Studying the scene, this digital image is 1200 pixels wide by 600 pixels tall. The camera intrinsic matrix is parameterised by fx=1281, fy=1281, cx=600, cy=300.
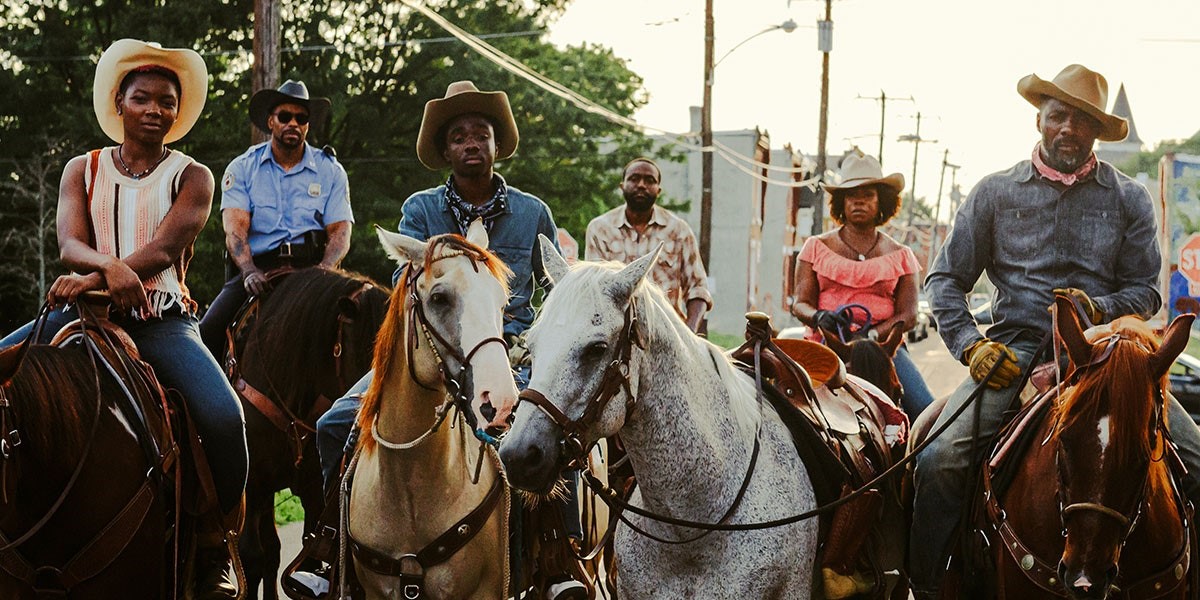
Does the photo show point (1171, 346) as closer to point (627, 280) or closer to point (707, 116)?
point (627, 280)

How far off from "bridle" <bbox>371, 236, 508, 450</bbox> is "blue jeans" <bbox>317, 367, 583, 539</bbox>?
20.2 inches

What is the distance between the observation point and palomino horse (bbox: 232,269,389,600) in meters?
6.64

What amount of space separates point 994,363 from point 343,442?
8.98 feet

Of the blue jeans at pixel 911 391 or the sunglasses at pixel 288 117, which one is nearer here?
the blue jeans at pixel 911 391

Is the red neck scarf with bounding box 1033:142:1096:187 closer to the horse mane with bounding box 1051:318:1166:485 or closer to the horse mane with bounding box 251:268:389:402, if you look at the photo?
the horse mane with bounding box 1051:318:1166:485

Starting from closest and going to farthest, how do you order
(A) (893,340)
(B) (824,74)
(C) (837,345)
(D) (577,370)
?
1. (D) (577,370)
2. (C) (837,345)
3. (A) (893,340)
4. (B) (824,74)

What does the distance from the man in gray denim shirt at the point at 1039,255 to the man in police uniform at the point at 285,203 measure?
3.98 metres

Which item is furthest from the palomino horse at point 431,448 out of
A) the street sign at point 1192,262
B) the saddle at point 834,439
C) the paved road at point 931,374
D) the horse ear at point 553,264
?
the street sign at point 1192,262

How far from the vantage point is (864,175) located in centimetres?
804

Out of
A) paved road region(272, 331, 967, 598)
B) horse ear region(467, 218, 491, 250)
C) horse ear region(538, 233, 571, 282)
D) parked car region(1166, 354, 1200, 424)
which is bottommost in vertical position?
paved road region(272, 331, 967, 598)

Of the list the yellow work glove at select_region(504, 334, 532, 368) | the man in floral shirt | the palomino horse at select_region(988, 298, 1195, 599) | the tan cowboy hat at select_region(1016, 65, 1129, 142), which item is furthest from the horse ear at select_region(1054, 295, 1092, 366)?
the man in floral shirt

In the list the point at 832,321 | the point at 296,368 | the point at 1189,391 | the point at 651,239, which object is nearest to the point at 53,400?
the point at 296,368

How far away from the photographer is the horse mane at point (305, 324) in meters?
6.63

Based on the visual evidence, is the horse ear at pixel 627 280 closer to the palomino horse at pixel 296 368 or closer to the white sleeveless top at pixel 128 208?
the white sleeveless top at pixel 128 208
